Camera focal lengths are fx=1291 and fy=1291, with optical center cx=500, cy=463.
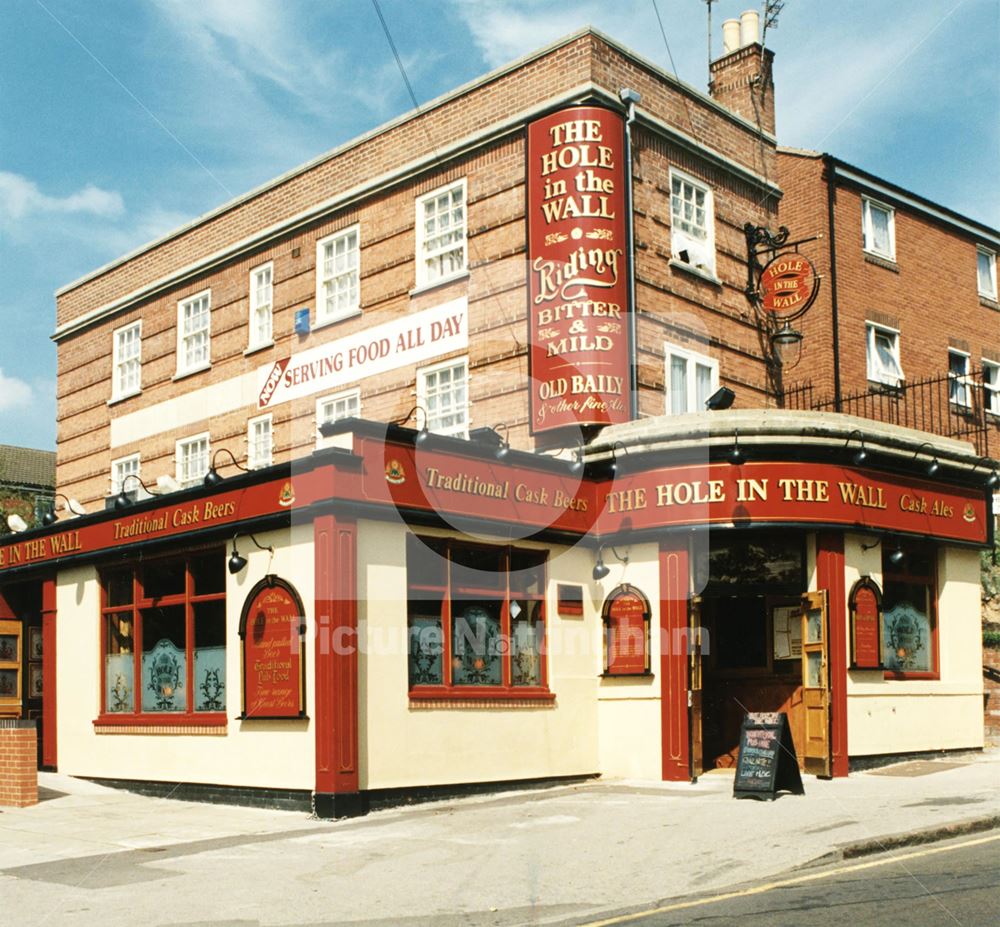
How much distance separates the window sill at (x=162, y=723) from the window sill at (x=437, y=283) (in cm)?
787

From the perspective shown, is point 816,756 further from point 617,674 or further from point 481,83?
point 481,83

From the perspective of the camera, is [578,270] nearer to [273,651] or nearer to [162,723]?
[273,651]

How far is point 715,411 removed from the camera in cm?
1762

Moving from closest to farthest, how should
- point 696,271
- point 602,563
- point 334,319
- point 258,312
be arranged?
point 602,563 < point 696,271 < point 334,319 < point 258,312

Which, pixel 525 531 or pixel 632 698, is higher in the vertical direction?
pixel 525 531

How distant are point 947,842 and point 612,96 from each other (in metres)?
12.2

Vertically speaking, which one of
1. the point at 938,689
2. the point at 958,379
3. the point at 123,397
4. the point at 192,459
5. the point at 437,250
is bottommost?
the point at 938,689

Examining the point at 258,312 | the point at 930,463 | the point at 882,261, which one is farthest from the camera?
the point at 882,261

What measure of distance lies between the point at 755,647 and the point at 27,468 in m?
46.1

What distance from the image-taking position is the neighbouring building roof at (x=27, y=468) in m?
54.4

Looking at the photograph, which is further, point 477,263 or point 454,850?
point 477,263

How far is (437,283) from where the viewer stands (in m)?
20.9

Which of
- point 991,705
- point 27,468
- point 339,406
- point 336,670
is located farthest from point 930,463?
point 27,468

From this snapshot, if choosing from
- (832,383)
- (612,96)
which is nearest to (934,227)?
(832,383)
